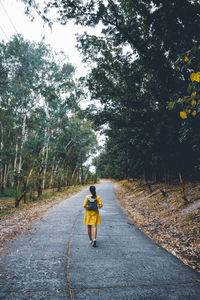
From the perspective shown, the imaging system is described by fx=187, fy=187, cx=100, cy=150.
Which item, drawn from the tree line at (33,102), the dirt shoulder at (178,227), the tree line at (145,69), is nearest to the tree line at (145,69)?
the tree line at (145,69)

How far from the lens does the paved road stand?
2891mm

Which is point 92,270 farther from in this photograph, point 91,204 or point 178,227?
point 178,227

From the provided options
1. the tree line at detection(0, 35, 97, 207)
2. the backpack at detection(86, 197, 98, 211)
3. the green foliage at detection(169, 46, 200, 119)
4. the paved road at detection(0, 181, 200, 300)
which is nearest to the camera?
the green foliage at detection(169, 46, 200, 119)

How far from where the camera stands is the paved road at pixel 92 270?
2891mm

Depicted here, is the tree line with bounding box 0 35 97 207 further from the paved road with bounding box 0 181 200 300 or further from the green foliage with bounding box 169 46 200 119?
the green foliage with bounding box 169 46 200 119

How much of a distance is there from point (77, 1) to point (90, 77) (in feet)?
12.1

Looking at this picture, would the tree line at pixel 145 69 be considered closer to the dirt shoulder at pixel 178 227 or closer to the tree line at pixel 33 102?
the dirt shoulder at pixel 178 227

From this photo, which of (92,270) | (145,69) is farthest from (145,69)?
(92,270)

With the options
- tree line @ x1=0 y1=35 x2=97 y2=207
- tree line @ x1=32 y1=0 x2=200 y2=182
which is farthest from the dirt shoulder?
tree line @ x1=0 y1=35 x2=97 y2=207

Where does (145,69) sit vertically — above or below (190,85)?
above

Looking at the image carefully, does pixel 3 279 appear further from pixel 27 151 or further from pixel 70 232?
pixel 27 151

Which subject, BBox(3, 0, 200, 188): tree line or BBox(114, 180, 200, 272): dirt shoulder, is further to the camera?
BBox(3, 0, 200, 188): tree line

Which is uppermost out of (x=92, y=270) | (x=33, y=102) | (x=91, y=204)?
(x=33, y=102)

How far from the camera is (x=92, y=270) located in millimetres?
3598
